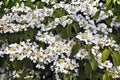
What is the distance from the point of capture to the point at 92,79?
2432 mm

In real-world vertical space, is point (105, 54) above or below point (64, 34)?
below

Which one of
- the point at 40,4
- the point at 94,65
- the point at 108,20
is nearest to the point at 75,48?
the point at 94,65

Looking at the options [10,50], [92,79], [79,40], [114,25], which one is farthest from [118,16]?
[10,50]

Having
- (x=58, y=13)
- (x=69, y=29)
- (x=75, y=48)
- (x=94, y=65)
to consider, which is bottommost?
(x=94, y=65)

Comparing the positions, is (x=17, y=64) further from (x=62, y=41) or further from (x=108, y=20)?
(x=108, y=20)

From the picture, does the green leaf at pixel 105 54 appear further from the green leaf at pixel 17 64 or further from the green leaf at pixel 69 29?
the green leaf at pixel 17 64

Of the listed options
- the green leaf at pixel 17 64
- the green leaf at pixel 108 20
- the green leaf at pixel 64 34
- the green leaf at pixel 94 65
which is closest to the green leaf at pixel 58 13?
the green leaf at pixel 64 34

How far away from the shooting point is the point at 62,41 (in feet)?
8.82

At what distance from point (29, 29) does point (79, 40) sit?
1.45 ft

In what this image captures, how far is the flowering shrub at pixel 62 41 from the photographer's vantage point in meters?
2.49

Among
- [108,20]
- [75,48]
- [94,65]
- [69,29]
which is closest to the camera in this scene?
[94,65]

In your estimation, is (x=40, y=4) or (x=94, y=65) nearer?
(x=94, y=65)

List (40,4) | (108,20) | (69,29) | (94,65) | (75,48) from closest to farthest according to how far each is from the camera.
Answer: (94,65), (75,48), (69,29), (108,20), (40,4)

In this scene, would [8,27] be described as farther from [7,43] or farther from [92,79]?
[92,79]
